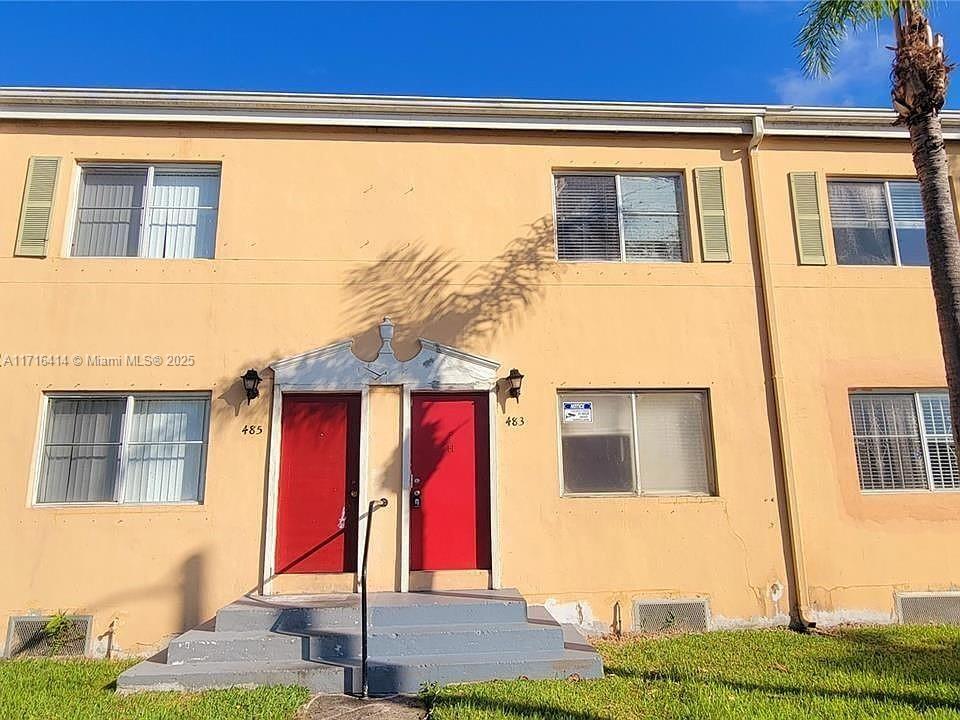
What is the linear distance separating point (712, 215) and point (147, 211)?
709cm

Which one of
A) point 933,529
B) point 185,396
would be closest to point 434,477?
point 185,396

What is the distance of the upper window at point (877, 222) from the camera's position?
823 centimetres

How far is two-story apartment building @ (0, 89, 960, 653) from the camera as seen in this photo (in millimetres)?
6961

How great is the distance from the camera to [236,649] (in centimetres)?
561

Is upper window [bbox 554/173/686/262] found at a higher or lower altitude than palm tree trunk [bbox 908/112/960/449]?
higher

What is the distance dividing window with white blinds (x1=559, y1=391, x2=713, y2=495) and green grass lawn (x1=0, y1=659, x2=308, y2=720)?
3.78 meters

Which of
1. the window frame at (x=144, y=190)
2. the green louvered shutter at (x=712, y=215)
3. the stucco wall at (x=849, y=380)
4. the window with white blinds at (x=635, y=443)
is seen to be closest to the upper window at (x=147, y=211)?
the window frame at (x=144, y=190)

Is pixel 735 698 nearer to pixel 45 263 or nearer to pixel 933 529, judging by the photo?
pixel 933 529

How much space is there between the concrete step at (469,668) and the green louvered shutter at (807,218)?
18.6 feet

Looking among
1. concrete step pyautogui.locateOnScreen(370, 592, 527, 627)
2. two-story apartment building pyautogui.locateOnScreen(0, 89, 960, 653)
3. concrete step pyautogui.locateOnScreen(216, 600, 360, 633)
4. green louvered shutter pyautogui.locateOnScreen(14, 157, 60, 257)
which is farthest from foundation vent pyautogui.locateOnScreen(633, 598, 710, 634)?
green louvered shutter pyautogui.locateOnScreen(14, 157, 60, 257)

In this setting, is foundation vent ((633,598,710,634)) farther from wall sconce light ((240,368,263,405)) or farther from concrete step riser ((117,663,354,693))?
wall sconce light ((240,368,263,405))

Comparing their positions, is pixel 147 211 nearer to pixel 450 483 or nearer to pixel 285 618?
pixel 450 483

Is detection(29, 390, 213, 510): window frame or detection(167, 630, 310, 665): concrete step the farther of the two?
detection(29, 390, 213, 510): window frame

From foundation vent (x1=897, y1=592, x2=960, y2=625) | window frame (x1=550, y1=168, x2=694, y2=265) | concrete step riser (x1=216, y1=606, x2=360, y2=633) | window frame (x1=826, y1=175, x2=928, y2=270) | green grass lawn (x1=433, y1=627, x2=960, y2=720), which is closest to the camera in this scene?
green grass lawn (x1=433, y1=627, x2=960, y2=720)
